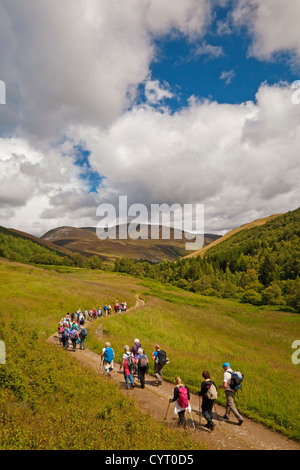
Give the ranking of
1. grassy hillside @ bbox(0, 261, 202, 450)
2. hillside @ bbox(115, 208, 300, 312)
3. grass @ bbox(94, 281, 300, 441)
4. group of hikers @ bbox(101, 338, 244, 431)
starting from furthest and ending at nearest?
hillside @ bbox(115, 208, 300, 312), grass @ bbox(94, 281, 300, 441), group of hikers @ bbox(101, 338, 244, 431), grassy hillside @ bbox(0, 261, 202, 450)

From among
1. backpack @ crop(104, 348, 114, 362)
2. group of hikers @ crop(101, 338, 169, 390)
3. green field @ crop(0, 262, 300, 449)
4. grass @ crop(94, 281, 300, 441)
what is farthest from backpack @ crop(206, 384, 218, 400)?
backpack @ crop(104, 348, 114, 362)

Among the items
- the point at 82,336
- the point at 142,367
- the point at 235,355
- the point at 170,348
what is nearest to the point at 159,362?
the point at 142,367

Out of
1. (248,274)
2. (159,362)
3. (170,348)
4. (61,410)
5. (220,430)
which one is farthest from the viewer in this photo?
(248,274)

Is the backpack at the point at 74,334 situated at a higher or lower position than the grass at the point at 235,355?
higher

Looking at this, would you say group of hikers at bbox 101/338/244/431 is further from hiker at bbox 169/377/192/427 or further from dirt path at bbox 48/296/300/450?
dirt path at bbox 48/296/300/450

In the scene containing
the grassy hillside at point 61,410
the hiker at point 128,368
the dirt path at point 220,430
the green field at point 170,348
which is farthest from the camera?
the hiker at point 128,368

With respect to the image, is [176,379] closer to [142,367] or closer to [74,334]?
[142,367]

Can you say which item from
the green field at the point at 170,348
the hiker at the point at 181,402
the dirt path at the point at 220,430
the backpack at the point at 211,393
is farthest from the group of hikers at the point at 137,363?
the backpack at the point at 211,393

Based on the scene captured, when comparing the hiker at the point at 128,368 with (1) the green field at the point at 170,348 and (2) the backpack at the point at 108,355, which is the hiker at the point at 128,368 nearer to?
(2) the backpack at the point at 108,355
